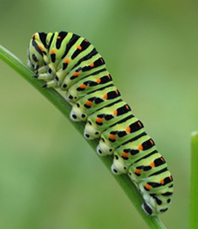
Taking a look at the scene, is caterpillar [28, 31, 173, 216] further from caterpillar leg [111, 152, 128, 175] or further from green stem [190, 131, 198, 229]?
green stem [190, 131, 198, 229]

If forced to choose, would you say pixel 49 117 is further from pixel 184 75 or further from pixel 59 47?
pixel 59 47

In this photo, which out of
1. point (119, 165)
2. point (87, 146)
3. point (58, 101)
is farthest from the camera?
point (87, 146)

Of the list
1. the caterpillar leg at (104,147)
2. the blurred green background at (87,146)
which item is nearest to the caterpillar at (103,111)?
the caterpillar leg at (104,147)

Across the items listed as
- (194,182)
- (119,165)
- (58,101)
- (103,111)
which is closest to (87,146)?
(103,111)

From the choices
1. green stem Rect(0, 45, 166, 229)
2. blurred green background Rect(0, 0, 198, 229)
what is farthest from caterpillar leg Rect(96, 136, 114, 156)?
blurred green background Rect(0, 0, 198, 229)

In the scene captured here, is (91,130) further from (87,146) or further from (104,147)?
(87,146)

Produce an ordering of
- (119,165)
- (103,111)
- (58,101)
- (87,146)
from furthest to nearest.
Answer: (87,146) → (103,111) → (119,165) → (58,101)

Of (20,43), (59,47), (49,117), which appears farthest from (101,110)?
(20,43)
